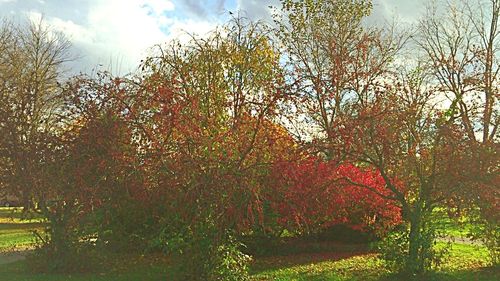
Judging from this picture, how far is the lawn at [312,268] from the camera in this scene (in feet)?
36.1

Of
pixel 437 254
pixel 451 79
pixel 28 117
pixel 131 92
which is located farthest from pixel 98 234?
pixel 451 79

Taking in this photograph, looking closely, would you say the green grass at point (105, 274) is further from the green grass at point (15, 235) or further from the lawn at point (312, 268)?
the green grass at point (15, 235)

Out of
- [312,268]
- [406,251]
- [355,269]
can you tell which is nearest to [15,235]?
[312,268]

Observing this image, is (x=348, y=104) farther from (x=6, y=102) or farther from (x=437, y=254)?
(x=6, y=102)

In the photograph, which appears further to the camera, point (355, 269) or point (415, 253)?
point (355, 269)

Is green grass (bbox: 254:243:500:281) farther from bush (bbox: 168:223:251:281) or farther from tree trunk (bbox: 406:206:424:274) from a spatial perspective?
bush (bbox: 168:223:251:281)

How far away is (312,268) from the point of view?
1270 cm

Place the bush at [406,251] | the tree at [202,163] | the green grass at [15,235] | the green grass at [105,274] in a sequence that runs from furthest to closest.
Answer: the green grass at [15,235] < the green grass at [105,274] < the bush at [406,251] < the tree at [202,163]

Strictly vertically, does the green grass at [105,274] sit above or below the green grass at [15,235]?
below

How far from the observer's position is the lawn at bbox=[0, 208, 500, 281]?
10992mm

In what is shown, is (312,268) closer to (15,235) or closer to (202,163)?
(202,163)

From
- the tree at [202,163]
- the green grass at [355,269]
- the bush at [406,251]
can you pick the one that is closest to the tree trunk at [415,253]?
the bush at [406,251]

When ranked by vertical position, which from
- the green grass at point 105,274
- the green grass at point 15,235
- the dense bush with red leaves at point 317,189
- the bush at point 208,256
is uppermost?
the dense bush with red leaves at point 317,189

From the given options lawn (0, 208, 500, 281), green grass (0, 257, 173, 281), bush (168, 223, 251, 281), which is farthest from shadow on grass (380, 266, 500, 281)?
green grass (0, 257, 173, 281)
